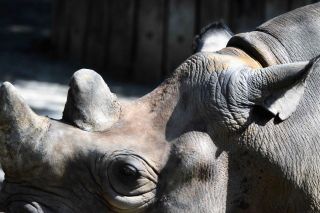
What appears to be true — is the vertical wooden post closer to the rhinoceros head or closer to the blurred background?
the blurred background

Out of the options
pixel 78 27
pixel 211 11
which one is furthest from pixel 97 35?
pixel 211 11

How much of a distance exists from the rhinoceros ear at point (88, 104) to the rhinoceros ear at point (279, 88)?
42cm

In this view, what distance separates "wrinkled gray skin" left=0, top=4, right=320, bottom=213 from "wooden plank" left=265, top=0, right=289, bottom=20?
551 centimetres

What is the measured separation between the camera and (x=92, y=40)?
9.59m

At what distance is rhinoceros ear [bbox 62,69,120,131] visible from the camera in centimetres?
291

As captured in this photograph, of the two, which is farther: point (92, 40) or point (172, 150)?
point (92, 40)

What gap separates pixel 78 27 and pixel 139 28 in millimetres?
722

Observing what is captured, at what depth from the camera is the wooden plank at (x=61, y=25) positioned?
32.1ft

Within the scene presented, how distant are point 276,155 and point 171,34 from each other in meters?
6.25

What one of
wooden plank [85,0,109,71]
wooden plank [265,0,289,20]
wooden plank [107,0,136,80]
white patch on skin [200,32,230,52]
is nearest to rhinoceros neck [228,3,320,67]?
white patch on skin [200,32,230,52]

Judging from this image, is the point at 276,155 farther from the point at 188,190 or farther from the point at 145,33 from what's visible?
the point at 145,33

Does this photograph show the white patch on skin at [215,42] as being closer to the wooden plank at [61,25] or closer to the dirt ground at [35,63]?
the dirt ground at [35,63]

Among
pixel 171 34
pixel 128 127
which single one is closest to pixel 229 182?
pixel 128 127

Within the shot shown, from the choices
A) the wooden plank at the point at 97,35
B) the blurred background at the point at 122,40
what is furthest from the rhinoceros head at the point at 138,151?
the wooden plank at the point at 97,35
